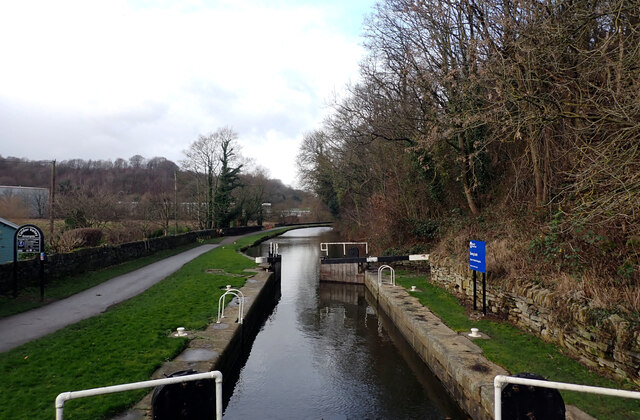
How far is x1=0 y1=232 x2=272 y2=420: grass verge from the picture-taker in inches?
179

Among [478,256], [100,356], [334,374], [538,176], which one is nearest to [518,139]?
[538,176]

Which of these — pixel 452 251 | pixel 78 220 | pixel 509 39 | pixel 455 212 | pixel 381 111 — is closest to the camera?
pixel 509 39

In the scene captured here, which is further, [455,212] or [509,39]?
[455,212]

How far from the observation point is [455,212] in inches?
607

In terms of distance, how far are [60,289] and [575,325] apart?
12597 mm

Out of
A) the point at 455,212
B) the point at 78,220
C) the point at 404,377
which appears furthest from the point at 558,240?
the point at 78,220

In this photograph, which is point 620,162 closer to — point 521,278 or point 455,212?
point 521,278

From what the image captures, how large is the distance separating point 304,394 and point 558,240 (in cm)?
565

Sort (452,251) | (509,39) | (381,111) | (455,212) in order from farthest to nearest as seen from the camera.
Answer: (381,111) → (455,212) → (452,251) → (509,39)

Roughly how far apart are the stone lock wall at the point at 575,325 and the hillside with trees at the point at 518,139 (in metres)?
0.26

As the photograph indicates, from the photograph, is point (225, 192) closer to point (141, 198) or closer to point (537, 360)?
point (141, 198)

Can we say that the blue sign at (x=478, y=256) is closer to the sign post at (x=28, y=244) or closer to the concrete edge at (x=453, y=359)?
the concrete edge at (x=453, y=359)

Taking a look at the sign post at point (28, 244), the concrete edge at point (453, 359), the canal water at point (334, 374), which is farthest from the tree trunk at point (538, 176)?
the sign post at point (28, 244)

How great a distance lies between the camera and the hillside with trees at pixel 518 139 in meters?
6.05
